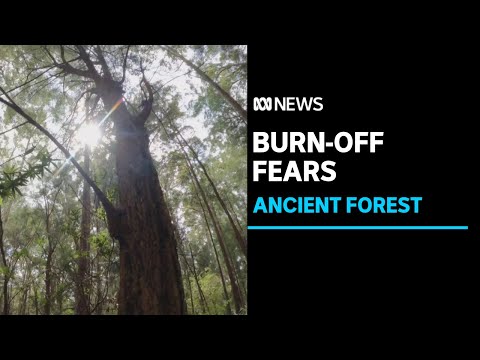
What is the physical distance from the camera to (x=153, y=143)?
27.2 ft

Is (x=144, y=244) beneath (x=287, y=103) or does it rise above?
beneath

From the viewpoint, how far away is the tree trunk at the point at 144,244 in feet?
6.37

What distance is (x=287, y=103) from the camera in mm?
1806

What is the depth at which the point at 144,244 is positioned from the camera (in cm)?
207

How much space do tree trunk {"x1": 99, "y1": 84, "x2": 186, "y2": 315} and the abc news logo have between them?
1.09m

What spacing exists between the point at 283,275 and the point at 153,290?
2.98 feet

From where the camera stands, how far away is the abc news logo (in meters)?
1.74

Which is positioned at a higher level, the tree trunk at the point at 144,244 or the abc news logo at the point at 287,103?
the abc news logo at the point at 287,103

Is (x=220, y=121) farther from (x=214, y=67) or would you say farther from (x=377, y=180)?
(x=377, y=180)

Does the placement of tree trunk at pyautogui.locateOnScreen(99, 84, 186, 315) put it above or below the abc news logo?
below

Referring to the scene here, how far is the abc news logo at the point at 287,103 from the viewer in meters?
1.74

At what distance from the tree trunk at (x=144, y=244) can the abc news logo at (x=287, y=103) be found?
109cm

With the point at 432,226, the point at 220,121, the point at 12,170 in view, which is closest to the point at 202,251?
the point at 220,121

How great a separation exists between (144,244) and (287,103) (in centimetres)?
136
